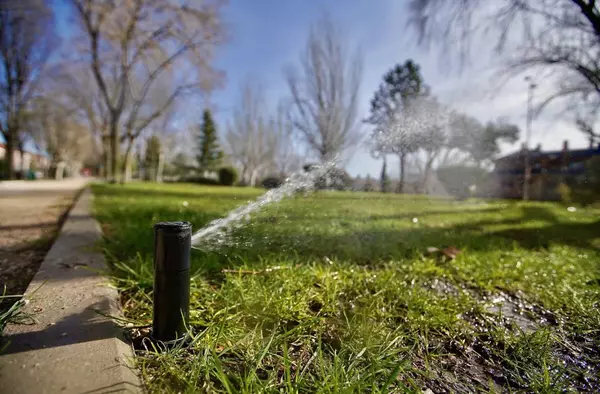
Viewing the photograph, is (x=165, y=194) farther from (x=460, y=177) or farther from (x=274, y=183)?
(x=460, y=177)

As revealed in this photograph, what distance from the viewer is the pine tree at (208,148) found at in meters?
35.0

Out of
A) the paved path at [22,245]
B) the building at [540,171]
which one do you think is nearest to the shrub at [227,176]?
the building at [540,171]

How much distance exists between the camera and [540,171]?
917 centimetres

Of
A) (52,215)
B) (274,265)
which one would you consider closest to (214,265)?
(274,265)

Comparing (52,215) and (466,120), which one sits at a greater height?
(466,120)

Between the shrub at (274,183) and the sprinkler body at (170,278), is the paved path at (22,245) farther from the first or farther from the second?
the shrub at (274,183)

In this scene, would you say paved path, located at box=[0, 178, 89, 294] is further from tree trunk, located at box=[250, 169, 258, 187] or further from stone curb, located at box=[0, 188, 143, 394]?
tree trunk, located at box=[250, 169, 258, 187]

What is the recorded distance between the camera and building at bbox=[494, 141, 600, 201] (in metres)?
6.30

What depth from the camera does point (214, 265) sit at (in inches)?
77.0

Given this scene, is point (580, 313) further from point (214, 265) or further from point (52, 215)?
point (52, 215)

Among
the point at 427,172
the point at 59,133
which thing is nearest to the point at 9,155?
the point at 59,133

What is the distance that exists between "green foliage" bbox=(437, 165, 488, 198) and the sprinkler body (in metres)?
5.80

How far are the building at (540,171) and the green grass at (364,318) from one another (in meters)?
4.00

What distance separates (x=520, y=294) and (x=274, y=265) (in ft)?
5.95
